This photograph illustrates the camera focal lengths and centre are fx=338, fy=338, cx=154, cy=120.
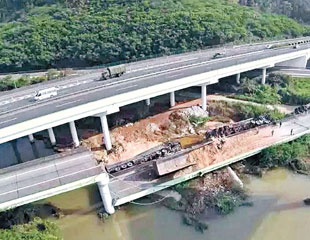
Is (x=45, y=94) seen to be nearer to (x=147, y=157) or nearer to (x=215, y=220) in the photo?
(x=147, y=157)

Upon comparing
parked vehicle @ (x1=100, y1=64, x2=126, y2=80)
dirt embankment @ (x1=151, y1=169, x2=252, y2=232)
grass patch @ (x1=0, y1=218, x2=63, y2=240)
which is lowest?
dirt embankment @ (x1=151, y1=169, x2=252, y2=232)

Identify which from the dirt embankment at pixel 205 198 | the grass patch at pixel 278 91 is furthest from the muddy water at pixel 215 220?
the grass patch at pixel 278 91

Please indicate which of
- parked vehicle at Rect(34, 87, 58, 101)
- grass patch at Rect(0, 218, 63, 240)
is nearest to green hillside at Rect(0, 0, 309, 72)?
parked vehicle at Rect(34, 87, 58, 101)

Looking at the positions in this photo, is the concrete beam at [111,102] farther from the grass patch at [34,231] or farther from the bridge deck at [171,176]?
the grass patch at [34,231]

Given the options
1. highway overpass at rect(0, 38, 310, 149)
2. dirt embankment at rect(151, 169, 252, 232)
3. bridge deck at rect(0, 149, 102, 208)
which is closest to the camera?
bridge deck at rect(0, 149, 102, 208)

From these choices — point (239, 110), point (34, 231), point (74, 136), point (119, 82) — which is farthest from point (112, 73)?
point (34, 231)

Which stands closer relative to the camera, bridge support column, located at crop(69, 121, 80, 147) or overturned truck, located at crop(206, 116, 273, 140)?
overturned truck, located at crop(206, 116, 273, 140)

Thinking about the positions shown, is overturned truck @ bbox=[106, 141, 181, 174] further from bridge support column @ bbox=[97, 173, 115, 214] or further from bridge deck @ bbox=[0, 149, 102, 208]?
bridge support column @ bbox=[97, 173, 115, 214]
